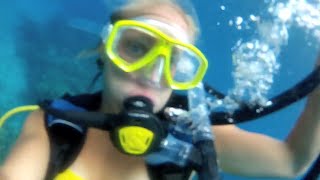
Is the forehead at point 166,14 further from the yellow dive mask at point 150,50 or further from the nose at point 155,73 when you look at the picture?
the nose at point 155,73

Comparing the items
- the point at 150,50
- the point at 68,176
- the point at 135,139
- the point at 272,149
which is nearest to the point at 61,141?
the point at 68,176

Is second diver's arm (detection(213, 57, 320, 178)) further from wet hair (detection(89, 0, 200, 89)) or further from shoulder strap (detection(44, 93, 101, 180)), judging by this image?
shoulder strap (detection(44, 93, 101, 180))

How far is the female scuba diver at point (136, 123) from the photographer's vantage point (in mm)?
1765

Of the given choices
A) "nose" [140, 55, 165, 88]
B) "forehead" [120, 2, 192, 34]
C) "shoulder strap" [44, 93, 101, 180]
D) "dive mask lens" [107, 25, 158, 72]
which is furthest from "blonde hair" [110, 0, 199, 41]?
"shoulder strap" [44, 93, 101, 180]

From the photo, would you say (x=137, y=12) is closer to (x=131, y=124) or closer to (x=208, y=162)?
(x=131, y=124)

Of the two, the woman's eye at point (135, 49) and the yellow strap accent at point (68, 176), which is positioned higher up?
the woman's eye at point (135, 49)

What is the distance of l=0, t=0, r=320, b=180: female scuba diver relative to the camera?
69.5 inches

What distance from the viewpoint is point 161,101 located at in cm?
187

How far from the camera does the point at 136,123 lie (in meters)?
1.73


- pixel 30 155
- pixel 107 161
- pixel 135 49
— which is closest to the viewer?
pixel 30 155

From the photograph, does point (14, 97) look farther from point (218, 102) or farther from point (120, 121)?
point (120, 121)

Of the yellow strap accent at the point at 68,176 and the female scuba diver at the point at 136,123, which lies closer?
the female scuba diver at the point at 136,123

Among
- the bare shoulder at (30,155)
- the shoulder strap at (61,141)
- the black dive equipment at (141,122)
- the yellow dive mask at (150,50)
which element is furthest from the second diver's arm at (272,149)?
the bare shoulder at (30,155)

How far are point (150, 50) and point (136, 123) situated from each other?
0.29 m
